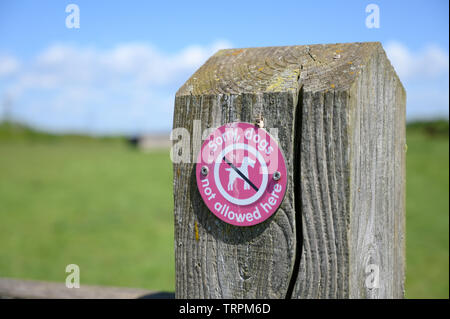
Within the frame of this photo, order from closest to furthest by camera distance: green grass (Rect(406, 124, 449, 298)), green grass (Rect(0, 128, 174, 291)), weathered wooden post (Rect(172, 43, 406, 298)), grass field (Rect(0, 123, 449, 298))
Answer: weathered wooden post (Rect(172, 43, 406, 298)), green grass (Rect(406, 124, 449, 298)), grass field (Rect(0, 123, 449, 298)), green grass (Rect(0, 128, 174, 291))

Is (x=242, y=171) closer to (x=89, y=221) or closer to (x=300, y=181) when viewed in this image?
(x=300, y=181)

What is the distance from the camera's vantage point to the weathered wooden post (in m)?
1.08

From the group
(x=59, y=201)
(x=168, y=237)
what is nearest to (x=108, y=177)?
(x=59, y=201)

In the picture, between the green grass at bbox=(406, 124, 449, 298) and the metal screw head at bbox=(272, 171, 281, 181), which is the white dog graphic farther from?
the green grass at bbox=(406, 124, 449, 298)

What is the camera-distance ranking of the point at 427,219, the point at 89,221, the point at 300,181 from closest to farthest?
the point at 300,181 < the point at 427,219 < the point at 89,221

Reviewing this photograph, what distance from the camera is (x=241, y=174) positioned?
44.9 inches

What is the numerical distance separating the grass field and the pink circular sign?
Answer: 13.8ft

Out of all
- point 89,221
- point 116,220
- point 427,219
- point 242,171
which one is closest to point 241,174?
point 242,171

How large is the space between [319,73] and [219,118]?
1.04 ft

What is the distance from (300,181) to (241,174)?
163 mm

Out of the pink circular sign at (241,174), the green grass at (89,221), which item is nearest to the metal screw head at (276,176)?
the pink circular sign at (241,174)

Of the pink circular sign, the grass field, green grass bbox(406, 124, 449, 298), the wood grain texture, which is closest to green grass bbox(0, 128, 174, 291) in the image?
the grass field

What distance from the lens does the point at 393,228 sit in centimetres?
149

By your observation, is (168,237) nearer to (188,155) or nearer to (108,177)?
(108,177)
